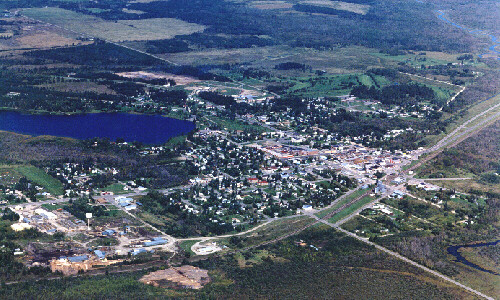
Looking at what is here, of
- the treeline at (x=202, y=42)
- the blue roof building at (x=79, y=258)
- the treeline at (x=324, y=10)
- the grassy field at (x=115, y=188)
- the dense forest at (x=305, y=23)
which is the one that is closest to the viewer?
the blue roof building at (x=79, y=258)

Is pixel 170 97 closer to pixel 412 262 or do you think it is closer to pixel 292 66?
pixel 292 66

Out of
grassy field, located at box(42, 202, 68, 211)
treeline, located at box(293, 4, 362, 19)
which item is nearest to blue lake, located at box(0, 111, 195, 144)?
grassy field, located at box(42, 202, 68, 211)

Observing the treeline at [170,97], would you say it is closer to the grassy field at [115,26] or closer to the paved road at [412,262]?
the grassy field at [115,26]

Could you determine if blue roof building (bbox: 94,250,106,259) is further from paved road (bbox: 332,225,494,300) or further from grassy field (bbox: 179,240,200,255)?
paved road (bbox: 332,225,494,300)

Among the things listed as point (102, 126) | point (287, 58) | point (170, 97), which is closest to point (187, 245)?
point (102, 126)

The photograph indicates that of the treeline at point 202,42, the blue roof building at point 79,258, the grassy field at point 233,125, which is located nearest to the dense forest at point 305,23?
the treeline at point 202,42

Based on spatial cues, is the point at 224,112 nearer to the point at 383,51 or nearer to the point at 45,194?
the point at 45,194
